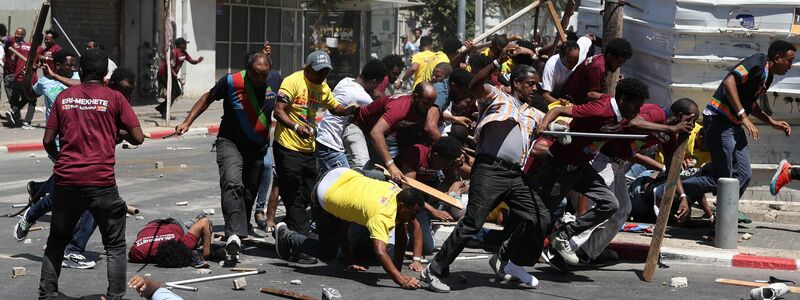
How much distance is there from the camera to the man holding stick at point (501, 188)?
27.8 feet

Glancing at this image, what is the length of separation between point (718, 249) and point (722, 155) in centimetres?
86

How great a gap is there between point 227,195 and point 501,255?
2.22 m

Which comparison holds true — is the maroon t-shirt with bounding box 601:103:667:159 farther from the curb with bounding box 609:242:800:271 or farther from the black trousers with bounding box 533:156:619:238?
the curb with bounding box 609:242:800:271

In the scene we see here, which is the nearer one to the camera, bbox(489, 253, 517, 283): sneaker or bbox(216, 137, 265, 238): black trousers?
bbox(489, 253, 517, 283): sneaker

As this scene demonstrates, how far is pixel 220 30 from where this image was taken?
102ft

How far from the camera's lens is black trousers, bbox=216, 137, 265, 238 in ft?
31.1

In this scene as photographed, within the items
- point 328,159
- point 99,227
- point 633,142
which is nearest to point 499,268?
point 633,142

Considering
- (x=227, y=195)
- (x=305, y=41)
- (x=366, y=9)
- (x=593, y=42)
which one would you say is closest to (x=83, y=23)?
(x=305, y=41)

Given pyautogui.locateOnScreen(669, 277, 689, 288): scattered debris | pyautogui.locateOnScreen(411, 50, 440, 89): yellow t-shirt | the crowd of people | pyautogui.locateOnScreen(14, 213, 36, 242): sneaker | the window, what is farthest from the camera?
the window

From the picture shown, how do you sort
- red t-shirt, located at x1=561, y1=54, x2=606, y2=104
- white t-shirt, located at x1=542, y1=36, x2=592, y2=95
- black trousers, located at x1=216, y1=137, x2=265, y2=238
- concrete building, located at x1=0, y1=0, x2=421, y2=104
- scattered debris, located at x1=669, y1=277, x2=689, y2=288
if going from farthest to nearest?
concrete building, located at x1=0, y1=0, x2=421, y2=104, white t-shirt, located at x1=542, y1=36, x2=592, y2=95, red t-shirt, located at x1=561, y1=54, x2=606, y2=104, black trousers, located at x1=216, y1=137, x2=265, y2=238, scattered debris, located at x1=669, y1=277, x2=689, y2=288

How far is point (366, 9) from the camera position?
36656 mm

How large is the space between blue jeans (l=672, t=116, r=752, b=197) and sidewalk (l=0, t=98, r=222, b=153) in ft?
36.8

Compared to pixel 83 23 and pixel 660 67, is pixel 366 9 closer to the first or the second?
pixel 83 23

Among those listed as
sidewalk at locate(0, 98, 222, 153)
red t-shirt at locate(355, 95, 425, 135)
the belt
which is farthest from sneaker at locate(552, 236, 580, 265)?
sidewalk at locate(0, 98, 222, 153)
